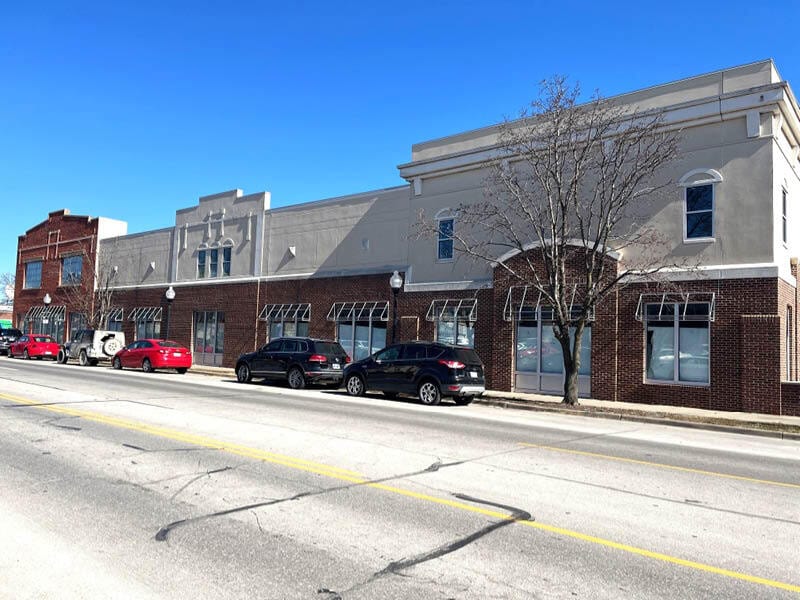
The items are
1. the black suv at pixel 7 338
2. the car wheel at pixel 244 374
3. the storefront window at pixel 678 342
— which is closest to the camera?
the storefront window at pixel 678 342

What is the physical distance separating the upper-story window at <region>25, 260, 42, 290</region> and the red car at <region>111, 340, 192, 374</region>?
24058mm

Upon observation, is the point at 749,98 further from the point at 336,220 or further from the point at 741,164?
the point at 336,220

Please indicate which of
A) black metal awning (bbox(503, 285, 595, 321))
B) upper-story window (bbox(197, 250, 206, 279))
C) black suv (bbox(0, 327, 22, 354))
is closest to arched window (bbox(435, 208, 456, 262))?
black metal awning (bbox(503, 285, 595, 321))

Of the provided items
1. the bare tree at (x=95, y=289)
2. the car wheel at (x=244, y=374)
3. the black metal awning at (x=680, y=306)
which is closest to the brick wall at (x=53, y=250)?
the bare tree at (x=95, y=289)

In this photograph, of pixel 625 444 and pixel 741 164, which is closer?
pixel 625 444

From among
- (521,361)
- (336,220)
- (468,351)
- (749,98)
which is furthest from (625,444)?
(336,220)

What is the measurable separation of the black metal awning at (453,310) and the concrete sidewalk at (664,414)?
3.59 meters

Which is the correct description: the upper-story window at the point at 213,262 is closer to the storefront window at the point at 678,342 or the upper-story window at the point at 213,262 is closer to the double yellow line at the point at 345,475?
the double yellow line at the point at 345,475

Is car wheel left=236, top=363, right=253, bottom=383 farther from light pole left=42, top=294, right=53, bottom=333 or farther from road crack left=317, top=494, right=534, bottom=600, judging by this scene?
light pole left=42, top=294, right=53, bottom=333

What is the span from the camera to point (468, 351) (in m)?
17.2

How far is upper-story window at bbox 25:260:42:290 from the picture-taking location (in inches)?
1817

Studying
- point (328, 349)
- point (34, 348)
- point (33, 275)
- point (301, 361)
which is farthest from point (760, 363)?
point (33, 275)

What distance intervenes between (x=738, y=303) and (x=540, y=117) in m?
7.48

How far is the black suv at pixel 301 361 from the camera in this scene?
65.9 ft
